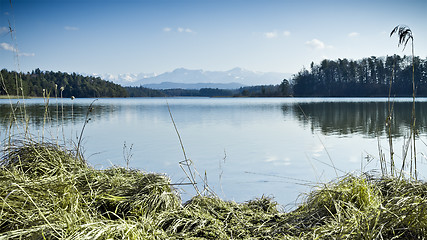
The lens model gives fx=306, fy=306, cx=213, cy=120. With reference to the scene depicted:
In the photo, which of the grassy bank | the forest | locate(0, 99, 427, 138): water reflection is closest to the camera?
the grassy bank

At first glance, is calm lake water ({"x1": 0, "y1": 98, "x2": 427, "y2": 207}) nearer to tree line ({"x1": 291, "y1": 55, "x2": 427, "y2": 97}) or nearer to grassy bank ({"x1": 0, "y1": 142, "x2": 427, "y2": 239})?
grassy bank ({"x1": 0, "y1": 142, "x2": 427, "y2": 239})

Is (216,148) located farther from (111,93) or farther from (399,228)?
(111,93)

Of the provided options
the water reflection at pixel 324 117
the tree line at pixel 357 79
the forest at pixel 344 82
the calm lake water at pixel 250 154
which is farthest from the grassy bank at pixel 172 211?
the tree line at pixel 357 79

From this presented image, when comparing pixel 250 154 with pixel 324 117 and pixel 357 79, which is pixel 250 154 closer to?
pixel 324 117

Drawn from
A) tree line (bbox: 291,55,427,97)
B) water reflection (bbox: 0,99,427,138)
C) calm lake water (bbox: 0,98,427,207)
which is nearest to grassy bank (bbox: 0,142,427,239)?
calm lake water (bbox: 0,98,427,207)

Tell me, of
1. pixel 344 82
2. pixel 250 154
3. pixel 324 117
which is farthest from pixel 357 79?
pixel 250 154

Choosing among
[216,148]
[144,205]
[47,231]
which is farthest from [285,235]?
[216,148]

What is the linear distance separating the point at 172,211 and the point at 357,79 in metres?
74.6

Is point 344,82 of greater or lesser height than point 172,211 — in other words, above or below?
above

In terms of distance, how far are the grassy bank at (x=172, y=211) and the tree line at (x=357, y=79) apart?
62.5m

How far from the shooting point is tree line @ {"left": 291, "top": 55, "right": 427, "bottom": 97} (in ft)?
192

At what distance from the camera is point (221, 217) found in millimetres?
2525

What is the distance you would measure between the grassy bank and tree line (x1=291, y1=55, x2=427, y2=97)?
62.5 metres

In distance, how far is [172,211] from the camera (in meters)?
2.43
